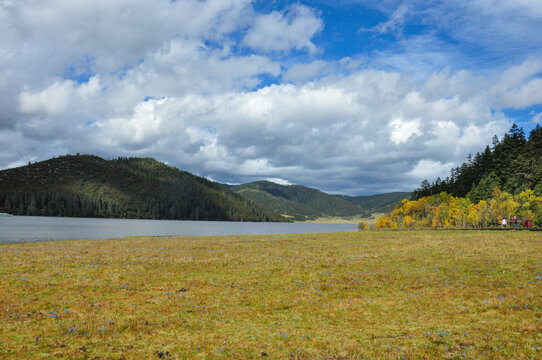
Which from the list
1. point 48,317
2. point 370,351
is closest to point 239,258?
point 48,317

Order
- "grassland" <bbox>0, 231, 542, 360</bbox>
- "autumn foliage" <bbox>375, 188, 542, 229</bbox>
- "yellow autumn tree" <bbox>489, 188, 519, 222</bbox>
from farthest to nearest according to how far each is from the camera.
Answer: "yellow autumn tree" <bbox>489, 188, 519, 222</bbox>
"autumn foliage" <bbox>375, 188, 542, 229</bbox>
"grassland" <bbox>0, 231, 542, 360</bbox>

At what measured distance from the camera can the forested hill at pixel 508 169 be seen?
109525mm

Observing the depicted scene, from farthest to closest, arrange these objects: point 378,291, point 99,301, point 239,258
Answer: point 239,258
point 378,291
point 99,301

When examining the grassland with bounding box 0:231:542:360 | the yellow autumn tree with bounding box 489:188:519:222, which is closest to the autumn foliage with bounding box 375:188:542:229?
the yellow autumn tree with bounding box 489:188:519:222

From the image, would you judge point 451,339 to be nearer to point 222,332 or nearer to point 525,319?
point 525,319

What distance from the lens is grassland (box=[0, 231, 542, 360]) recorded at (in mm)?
13328

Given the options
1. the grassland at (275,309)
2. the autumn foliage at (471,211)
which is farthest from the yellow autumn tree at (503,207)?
the grassland at (275,309)

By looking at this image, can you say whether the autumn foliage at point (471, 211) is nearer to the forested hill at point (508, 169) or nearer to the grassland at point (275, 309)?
the forested hill at point (508, 169)

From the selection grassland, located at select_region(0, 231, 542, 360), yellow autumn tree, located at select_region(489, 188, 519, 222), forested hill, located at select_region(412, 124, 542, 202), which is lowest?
grassland, located at select_region(0, 231, 542, 360)

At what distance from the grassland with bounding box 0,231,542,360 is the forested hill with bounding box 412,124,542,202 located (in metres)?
98.9

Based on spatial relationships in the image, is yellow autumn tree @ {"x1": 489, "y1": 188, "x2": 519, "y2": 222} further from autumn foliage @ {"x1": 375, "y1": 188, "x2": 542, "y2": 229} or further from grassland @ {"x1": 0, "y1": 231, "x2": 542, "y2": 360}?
grassland @ {"x1": 0, "y1": 231, "x2": 542, "y2": 360}

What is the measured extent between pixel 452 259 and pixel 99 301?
33163 mm

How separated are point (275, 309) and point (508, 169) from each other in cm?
14150

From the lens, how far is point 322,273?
29.4 m
